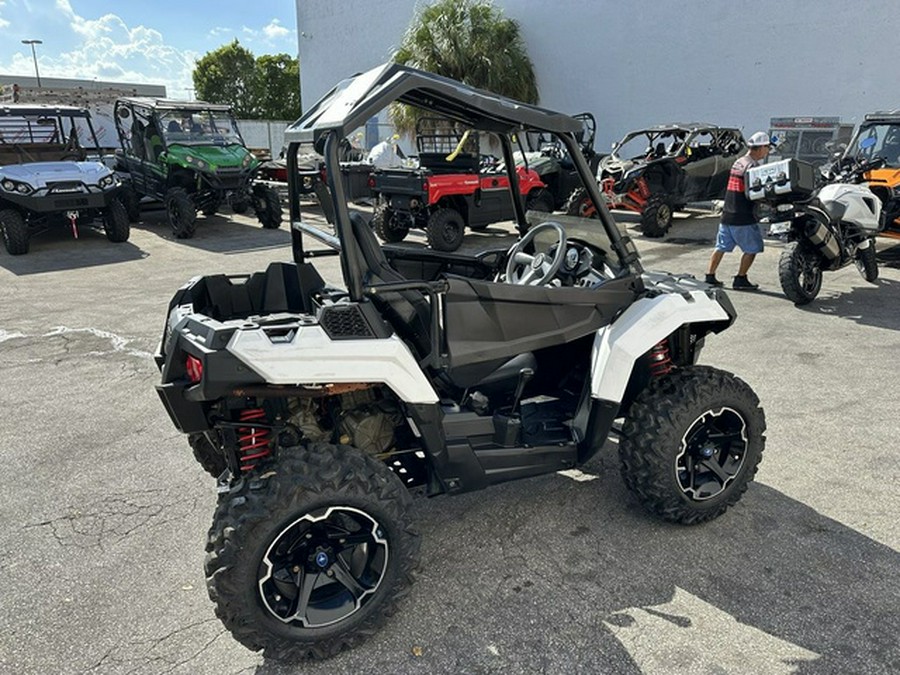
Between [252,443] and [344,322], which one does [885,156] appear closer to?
[344,322]

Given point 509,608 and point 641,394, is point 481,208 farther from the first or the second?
point 509,608

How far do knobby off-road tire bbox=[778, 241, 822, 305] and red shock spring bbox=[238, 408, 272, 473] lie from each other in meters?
6.09

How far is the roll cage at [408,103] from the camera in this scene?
2254 millimetres

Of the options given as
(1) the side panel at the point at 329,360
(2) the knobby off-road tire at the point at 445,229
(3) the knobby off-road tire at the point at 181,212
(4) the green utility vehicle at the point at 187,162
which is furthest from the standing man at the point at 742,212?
Answer: (3) the knobby off-road tire at the point at 181,212

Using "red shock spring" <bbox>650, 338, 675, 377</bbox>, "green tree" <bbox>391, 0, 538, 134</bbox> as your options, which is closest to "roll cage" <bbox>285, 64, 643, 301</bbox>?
"red shock spring" <bbox>650, 338, 675, 377</bbox>

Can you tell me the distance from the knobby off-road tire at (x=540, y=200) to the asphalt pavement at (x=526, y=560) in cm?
741

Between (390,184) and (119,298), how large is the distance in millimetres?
4449

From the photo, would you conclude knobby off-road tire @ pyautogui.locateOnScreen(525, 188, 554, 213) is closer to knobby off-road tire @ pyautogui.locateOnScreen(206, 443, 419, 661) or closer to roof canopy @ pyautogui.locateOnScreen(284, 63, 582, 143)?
roof canopy @ pyautogui.locateOnScreen(284, 63, 582, 143)

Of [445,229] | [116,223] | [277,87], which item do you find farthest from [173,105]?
[277,87]

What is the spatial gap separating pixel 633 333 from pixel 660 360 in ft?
1.43

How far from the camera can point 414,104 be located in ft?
8.79

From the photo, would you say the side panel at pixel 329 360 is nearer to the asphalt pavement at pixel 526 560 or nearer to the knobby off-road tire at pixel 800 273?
the asphalt pavement at pixel 526 560

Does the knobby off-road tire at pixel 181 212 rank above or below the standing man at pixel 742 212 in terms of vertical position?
below

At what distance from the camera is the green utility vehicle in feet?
37.7
